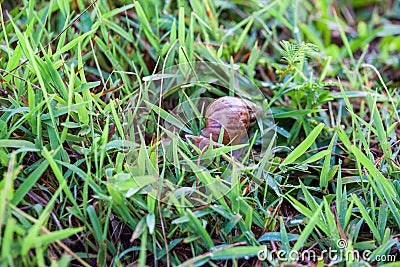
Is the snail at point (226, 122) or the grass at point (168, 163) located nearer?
the grass at point (168, 163)

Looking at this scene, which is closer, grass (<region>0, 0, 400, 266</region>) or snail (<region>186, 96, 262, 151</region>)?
grass (<region>0, 0, 400, 266</region>)

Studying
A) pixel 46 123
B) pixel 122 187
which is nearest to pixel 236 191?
pixel 122 187

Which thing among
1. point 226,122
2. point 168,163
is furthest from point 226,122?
point 168,163

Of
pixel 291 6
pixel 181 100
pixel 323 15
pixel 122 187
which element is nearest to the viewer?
pixel 122 187

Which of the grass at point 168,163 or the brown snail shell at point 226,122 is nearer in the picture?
the grass at point 168,163

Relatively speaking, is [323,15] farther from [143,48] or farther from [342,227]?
[342,227]
